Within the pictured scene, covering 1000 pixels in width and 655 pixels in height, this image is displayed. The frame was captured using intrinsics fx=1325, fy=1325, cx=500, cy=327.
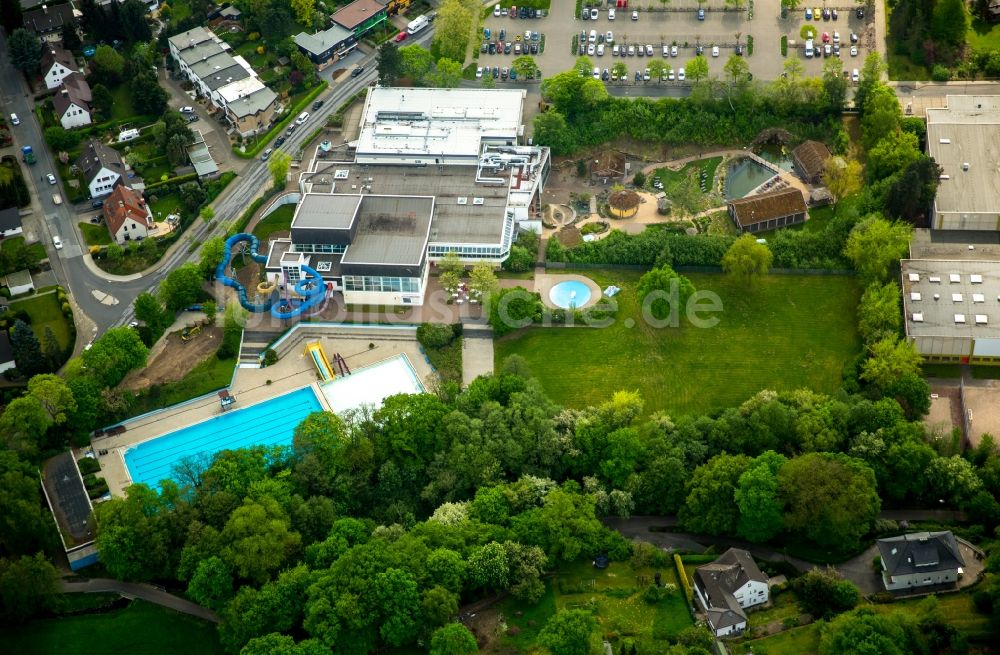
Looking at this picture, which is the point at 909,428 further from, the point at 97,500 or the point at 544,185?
the point at 97,500

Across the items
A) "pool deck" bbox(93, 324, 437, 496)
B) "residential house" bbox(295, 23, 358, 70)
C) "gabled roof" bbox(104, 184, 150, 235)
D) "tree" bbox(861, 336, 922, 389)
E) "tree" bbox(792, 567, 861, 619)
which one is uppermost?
"residential house" bbox(295, 23, 358, 70)

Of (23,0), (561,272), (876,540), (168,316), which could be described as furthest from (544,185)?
(23,0)

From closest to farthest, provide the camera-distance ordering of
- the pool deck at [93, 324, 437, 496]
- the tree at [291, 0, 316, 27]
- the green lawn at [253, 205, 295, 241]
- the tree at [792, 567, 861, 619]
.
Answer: the tree at [792, 567, 861, 619], the pool deck at [93, 324, 437, 496], the green lawn at [253, 205, 295, 241], the tree at [291, 0, 316, 27]

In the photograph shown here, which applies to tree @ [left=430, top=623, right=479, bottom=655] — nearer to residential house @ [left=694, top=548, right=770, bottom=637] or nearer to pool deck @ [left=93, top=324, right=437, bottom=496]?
residential house @ [left=694, top=548, right=770, bottom=637]

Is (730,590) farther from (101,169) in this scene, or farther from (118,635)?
(101,169)

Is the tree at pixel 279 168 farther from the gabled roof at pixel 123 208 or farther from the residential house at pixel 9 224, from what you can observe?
the residential house at pixel 9 224

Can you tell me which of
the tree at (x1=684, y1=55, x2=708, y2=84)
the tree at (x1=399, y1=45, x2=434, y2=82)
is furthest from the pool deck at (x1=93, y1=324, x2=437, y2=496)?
the tree at (x1=684, y1=55, x2=708, y2=84)

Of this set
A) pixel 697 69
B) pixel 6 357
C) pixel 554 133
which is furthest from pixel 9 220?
pixel 697 69
